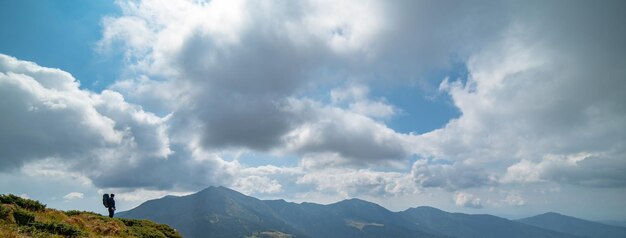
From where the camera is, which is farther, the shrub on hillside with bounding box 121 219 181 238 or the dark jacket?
the dark jacket

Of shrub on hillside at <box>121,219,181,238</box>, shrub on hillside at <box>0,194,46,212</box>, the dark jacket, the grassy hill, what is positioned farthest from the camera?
the dark jacket

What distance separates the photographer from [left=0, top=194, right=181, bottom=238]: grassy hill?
14773 mm

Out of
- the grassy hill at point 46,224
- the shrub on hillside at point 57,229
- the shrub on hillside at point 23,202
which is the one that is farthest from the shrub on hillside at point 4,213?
the shrub on hillside at point 23,202

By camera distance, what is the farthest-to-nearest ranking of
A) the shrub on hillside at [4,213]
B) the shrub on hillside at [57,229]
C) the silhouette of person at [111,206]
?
the silhouette of person at [111,206], the shrub on hillside at [57,229], the shrub on hillside at [4,213]

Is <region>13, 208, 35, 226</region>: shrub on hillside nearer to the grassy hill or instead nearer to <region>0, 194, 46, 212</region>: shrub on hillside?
the grassy hill

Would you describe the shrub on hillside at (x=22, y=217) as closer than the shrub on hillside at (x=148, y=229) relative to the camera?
Yes

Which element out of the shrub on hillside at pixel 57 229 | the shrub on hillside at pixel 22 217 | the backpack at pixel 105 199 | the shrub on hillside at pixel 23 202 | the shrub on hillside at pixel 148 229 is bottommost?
the shrub on hillside at pixel 148 229

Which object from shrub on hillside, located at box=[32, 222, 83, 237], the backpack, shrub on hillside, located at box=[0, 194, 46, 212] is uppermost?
the backpack

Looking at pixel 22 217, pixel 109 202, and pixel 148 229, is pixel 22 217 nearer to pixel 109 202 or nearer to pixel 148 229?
pixel 148 229

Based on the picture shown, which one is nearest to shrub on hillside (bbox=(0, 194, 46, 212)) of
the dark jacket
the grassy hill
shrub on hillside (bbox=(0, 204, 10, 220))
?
the grassy hill

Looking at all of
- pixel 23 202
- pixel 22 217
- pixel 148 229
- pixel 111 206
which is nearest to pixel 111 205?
pixel 111 206

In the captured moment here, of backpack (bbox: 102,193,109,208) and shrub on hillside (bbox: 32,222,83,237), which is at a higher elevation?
backpack (bbox: 102,193,109,208)

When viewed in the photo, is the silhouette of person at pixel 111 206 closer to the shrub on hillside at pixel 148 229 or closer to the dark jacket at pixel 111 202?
the dark jacket at pixel 111 202

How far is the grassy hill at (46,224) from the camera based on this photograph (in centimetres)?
1477
